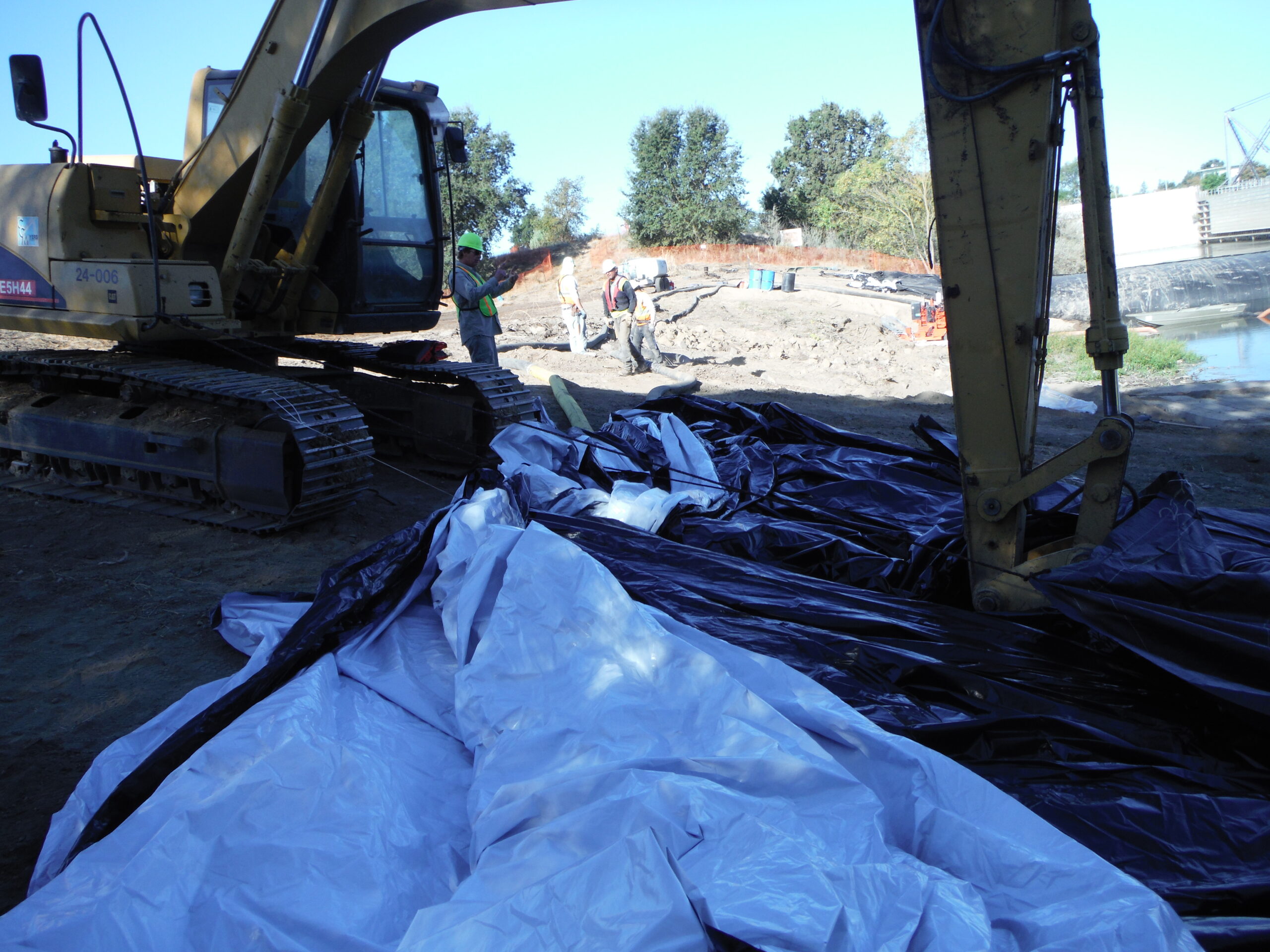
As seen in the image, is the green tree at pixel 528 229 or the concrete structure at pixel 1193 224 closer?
the concrete structure at pixel 1193 224

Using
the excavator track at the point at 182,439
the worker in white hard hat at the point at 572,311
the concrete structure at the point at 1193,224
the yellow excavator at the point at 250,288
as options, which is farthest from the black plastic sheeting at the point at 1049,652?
the concrete structure at the point at 1193,224

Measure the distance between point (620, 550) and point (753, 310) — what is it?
1610 centimetres

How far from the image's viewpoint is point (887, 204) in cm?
3938

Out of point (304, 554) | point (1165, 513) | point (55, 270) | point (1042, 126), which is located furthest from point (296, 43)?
point (1165, 513)

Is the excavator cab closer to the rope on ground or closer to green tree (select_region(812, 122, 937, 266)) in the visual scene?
the rope on ground

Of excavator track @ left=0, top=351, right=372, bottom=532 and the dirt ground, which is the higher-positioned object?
excavator track @ left=0, top=351, right=372, bottom=532

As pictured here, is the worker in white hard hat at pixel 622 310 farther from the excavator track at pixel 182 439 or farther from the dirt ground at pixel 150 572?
the excavator track at pixel 182 439

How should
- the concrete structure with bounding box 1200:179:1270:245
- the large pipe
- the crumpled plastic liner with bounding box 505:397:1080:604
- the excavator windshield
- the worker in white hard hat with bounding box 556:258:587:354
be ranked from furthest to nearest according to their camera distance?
the concrete structure with bounding box 1200:179:1270:245
the large pipe
the worker in white hard hat with bounding box 556:258:587:354
the excavator windshield
the crumpled plastic liner with bounding box 505:397:1080:604

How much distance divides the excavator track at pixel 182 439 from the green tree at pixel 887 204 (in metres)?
35.7

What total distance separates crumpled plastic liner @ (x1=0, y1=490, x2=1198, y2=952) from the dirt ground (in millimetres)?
640

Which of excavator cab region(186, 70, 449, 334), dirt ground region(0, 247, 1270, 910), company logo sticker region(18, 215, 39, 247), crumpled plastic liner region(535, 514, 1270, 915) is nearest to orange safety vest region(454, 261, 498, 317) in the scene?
excavator cab region(186, 70, 449, 334)

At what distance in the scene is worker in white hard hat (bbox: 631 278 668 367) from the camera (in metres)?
11.9

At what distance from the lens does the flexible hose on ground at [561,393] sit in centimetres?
805

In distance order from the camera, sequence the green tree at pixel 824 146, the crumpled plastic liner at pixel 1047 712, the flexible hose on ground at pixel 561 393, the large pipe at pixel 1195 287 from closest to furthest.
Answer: the crumpled plastic liner at pixel 1047 712, the flexible hose on ground at pixel 561 393, the large pipe at pixel 1195 287, the green tree at pixel 824 146
